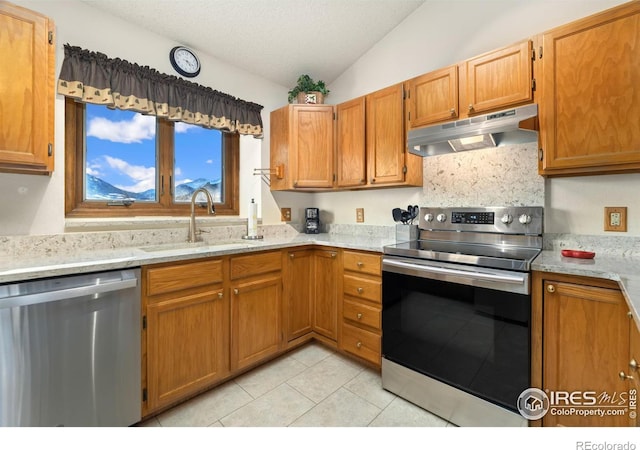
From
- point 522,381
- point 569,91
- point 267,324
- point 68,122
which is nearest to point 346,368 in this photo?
point 267,324

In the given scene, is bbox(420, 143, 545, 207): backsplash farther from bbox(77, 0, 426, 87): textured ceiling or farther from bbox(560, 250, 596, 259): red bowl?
bbox(77, 0, 426, 87): textured ceiling

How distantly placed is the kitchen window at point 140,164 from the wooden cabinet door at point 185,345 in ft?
3.03

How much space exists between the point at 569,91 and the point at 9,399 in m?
2.98

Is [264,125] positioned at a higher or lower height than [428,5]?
lower

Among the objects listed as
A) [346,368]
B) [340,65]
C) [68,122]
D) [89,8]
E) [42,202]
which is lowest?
[346,368]

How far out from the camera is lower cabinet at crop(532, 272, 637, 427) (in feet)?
3.98

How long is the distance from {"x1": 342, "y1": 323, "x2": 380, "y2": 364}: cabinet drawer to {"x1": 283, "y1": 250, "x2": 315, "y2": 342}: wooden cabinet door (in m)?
0.37

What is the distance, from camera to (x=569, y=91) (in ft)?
5.05

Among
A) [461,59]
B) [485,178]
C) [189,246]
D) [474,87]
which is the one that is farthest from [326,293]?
[461,59]

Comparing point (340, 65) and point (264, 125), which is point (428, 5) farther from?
point (264, 125)

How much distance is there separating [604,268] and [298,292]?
182 centimetres

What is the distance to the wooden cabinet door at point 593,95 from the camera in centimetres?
139

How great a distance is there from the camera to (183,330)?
168 cm

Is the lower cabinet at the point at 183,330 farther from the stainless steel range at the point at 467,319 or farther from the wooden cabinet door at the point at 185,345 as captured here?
the stainless steel range at the point at 467,319
